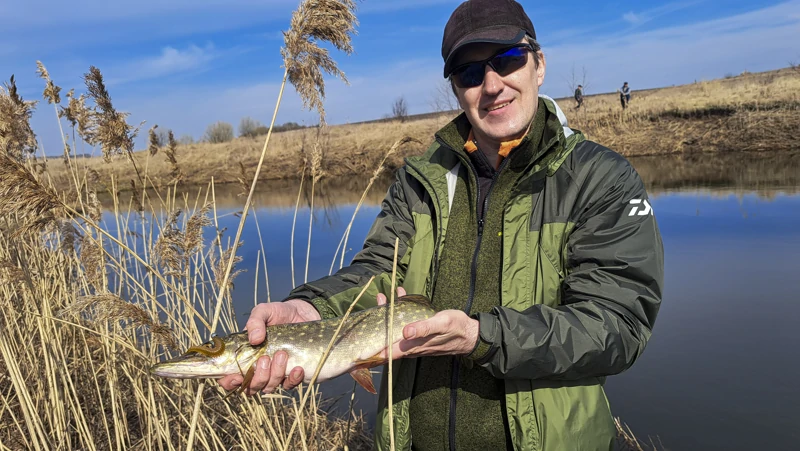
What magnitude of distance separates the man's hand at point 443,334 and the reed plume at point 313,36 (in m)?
1.19

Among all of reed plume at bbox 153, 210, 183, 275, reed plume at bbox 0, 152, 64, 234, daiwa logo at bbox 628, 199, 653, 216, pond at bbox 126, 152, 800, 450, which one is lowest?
pond at bbox 126, 152, 800, 450

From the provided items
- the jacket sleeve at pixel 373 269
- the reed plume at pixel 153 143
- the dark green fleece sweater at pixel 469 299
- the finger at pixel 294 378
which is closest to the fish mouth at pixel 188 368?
the finger at pixel 294 378

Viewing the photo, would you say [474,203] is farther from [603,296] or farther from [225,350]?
[225,350]

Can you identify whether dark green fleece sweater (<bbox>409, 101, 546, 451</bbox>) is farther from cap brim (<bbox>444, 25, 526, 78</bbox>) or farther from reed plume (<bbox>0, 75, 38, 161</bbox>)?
reed plume (<bbox>0, 75, 38, 161</bbox>)

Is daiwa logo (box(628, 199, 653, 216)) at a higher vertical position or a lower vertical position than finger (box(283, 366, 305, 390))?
higher

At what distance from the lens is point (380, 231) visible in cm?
238

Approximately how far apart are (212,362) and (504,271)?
120cm

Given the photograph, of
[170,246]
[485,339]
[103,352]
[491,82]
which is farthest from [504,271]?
[103,352]

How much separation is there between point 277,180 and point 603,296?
79.5 feet

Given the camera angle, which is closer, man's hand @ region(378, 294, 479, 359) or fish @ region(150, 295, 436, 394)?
man's hand @ region(378, 294, 479, 359)

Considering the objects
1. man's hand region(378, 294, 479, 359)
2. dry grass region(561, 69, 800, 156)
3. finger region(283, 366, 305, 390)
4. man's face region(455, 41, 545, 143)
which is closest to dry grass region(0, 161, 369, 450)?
finger region(283, 366, 305, 390)

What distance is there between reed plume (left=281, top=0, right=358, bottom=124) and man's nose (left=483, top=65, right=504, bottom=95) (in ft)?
1.91

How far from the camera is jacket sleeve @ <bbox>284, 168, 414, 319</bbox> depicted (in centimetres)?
228

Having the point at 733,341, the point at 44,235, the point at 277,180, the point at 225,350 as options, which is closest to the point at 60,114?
the point at 44,235
